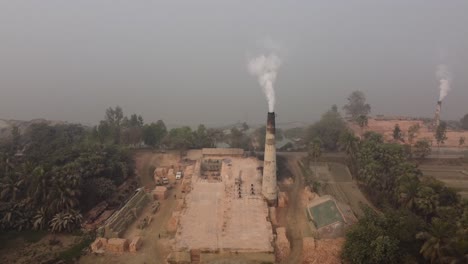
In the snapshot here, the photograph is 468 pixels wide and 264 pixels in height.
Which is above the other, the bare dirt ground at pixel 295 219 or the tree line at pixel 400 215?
the tree line at pixel 400 215

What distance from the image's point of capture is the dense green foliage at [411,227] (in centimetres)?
3021

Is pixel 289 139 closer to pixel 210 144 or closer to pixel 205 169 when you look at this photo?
pixel 210 144

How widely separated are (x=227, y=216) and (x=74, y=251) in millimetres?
15128

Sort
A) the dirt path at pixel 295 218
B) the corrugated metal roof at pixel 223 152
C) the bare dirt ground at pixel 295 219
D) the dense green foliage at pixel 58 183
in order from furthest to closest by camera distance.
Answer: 1. the corrugated metal roof at pixel 223 152
2. the dense green foliage at pixel 58 183
3. the bare dirt ground at pixel 295 219
4. the dirt path at pixel 295 218

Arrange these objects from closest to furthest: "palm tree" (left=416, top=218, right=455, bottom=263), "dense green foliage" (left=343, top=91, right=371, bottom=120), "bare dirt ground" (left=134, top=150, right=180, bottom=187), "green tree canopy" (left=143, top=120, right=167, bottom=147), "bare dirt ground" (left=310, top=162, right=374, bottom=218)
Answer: "palm tree" (left=416, top=218, right=455, bottom=263), "bare dirt ground" (left=310, top=162, right=374, bottom=218), "bare dirt ground" (left=134, top=150, right=180, bottom=187), "green tree canopy" (left=143, top=120, right=167, bottom=147), "dense green foliage" (left=343, top=91, right=371, bottom=120)

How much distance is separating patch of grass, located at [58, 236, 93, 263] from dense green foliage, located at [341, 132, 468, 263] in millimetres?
24624

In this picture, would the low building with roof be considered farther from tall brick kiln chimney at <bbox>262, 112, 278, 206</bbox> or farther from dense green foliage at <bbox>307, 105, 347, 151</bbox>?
dense green foliage at <bbox>307, 105, 347, 151</bbox>

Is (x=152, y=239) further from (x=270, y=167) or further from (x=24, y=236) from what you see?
(x=270, y=167)

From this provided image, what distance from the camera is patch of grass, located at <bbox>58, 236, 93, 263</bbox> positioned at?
37562 mm

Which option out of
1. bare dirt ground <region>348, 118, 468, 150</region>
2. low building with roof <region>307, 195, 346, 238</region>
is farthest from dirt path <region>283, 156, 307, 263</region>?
bare dirt ground <region>348, 118, 468, 150</region>

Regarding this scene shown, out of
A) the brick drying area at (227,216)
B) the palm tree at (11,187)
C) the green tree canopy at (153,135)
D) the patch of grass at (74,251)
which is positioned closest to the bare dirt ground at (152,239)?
the patch of grass at (74,251)

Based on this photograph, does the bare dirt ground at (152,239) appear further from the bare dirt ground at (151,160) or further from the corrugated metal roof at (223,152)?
the corrugated metal roof at (223,152)

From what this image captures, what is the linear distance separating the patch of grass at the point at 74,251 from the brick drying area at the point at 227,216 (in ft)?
31.4

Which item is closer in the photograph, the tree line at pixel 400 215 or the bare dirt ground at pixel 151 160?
the tree line at pixel 400 215
